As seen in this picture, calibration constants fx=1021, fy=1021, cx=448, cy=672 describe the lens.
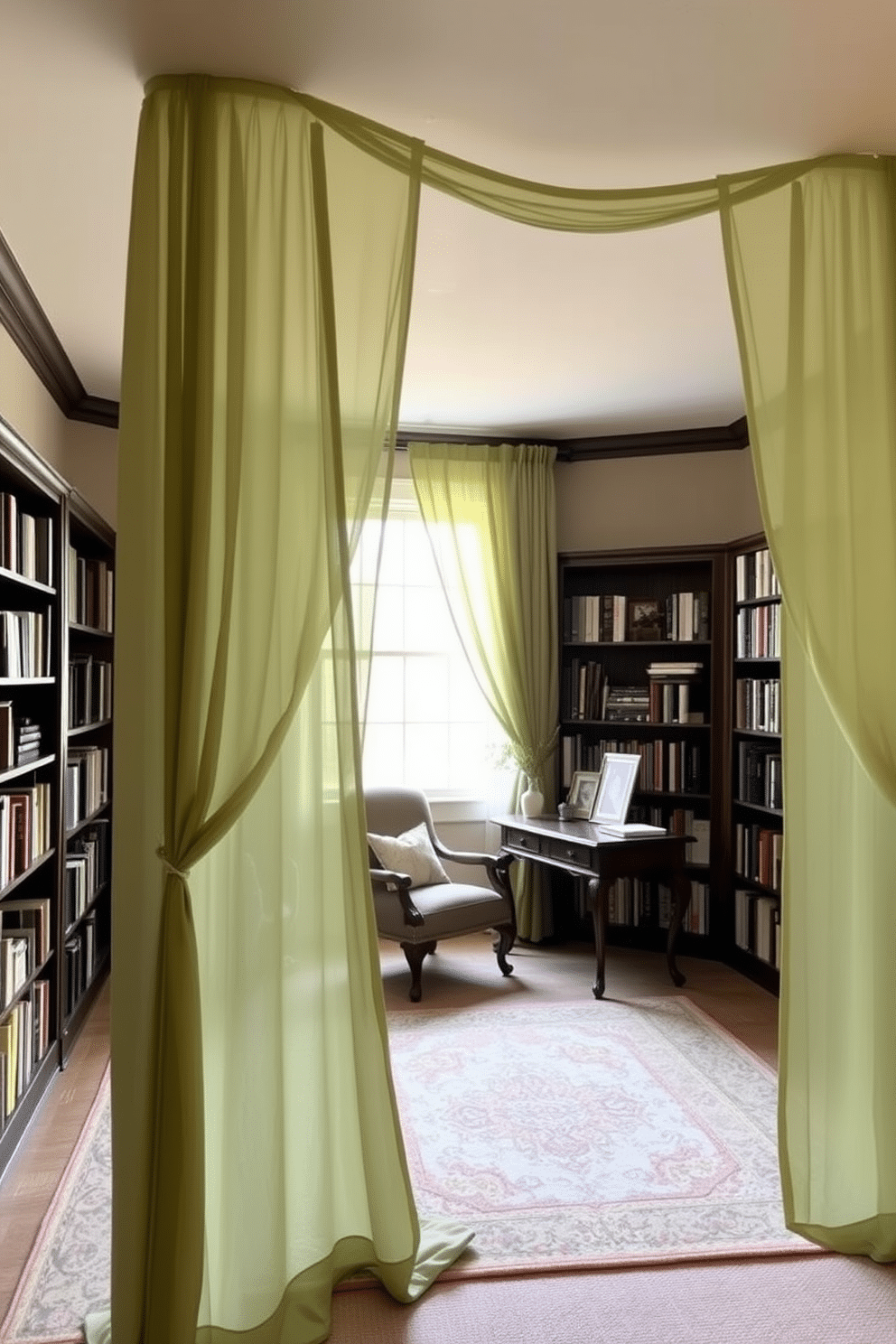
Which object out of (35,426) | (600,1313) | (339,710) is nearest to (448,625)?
(35,426)

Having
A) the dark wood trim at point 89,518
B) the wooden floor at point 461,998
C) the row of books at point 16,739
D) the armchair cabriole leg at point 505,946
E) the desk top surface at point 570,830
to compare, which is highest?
the dark wood trim at point 89,518

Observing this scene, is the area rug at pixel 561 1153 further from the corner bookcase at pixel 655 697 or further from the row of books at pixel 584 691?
the row of books at pixel 584 691

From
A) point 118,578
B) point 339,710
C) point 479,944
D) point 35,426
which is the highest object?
point 35,426

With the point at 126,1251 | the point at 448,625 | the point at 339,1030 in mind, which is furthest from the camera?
the point at 448,625

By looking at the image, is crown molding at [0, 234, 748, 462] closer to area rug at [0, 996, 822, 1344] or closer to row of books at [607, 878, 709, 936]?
row of books at [607, 878, 709, 936]

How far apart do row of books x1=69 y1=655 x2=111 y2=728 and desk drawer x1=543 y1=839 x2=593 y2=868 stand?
89.7 inches

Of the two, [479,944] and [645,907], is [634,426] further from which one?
[479,944]

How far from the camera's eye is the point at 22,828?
333cm

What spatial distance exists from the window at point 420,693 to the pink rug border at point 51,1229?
8.92 ft

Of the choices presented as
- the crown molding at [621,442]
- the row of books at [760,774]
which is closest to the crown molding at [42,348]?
the crown molding at [621,442]

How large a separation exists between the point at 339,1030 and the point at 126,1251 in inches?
24.4

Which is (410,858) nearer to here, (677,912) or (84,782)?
(677,912)

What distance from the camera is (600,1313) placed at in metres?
2.42

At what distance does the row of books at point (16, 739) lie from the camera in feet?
10.1
